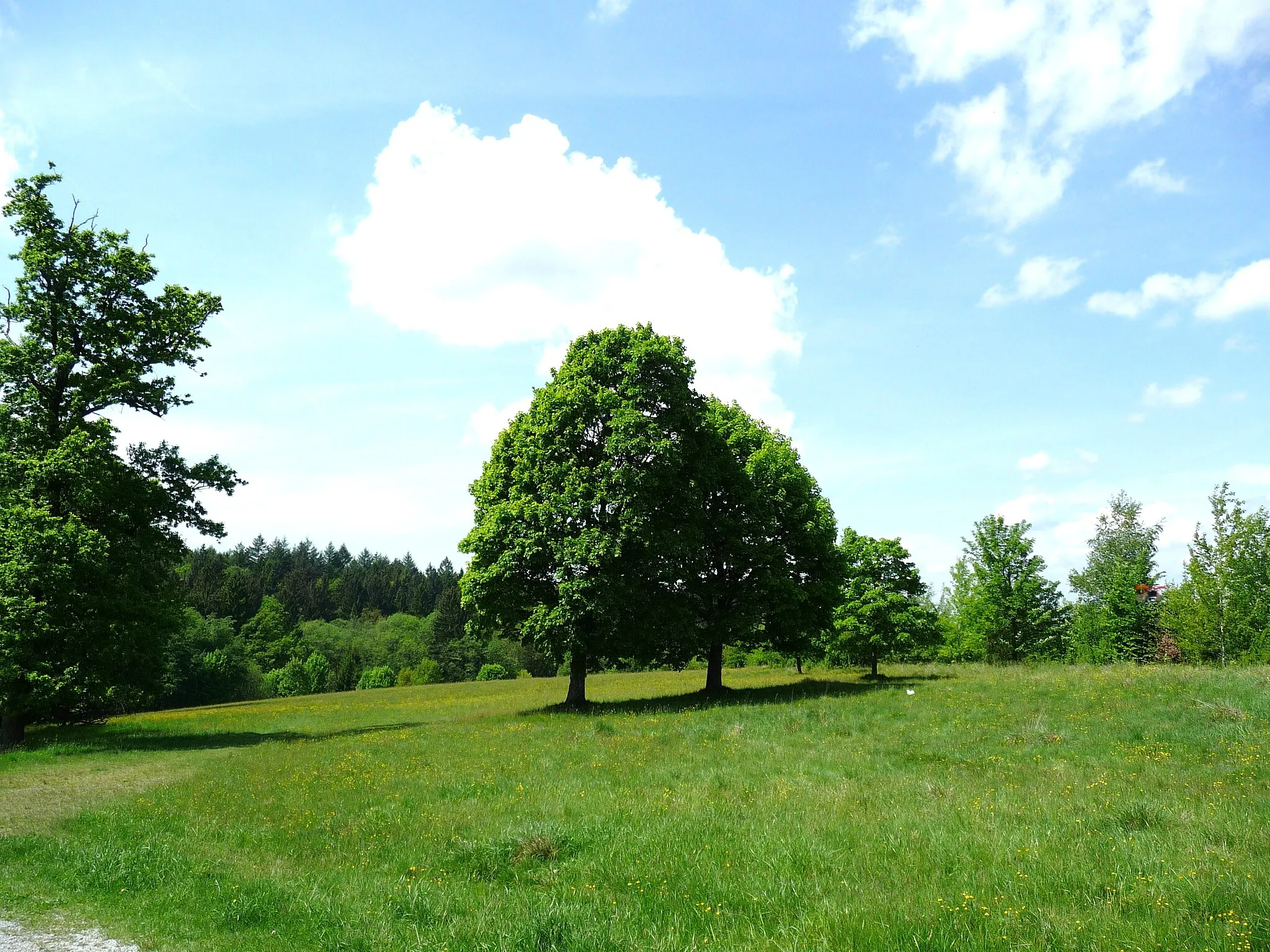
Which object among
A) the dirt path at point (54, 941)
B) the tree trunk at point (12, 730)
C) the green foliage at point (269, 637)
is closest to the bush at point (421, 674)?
the green foliage at point (269, 637)

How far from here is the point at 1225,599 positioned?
44969 mm

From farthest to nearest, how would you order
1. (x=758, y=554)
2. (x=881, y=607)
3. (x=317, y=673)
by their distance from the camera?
(x=317, y=673), (x=881, y=607), (x=758, y=554)

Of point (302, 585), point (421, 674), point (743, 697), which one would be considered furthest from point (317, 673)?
point (743, 697)

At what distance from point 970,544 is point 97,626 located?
199 feet

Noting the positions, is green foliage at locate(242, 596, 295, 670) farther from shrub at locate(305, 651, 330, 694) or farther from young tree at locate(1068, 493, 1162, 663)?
young tree at locate(1068, 493, 1162, 663)

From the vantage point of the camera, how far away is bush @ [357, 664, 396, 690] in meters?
110

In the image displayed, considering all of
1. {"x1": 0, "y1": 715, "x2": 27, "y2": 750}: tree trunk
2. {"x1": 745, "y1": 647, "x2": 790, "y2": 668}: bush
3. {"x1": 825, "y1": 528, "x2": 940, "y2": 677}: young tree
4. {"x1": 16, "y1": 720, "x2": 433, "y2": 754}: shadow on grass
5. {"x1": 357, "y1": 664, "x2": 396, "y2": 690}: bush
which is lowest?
{"x1": 357, "y1": 664, "x2": 396, "y2": 690}: bush

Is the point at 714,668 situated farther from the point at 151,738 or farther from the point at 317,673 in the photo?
the point at 317,673

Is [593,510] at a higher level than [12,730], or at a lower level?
higher

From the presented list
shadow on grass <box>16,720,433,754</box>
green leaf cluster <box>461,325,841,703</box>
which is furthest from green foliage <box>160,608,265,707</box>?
green leaf cluster <box>461,325,841,703</box>

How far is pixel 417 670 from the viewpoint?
115 metres

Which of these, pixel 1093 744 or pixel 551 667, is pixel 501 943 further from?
pixel 551 667

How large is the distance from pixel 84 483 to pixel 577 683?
22894mm

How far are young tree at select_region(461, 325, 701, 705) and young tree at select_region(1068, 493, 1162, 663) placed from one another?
4739cm
